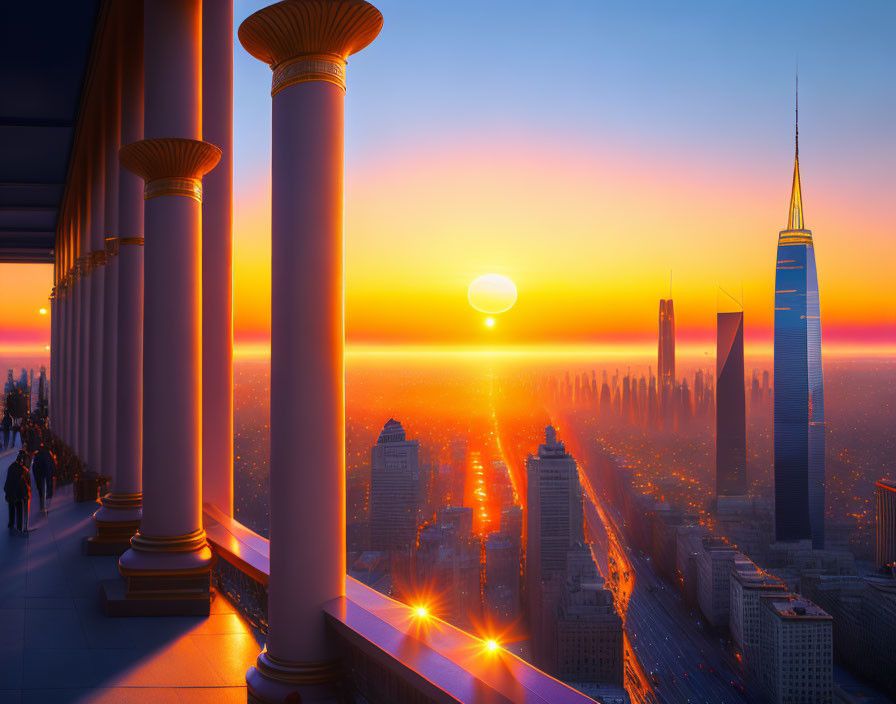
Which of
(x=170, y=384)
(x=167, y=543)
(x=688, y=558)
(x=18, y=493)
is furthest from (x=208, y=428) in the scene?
(x=688, y=558)

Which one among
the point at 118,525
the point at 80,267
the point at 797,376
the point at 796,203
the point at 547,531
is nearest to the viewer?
the point at 118,525

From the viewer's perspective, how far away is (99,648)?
21.7 feet

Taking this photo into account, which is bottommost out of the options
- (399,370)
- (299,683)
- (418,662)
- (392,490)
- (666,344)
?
(392,490)

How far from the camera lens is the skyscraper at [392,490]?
17.3 meters

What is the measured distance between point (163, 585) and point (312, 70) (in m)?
5.81

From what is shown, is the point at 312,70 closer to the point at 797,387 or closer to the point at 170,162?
the point at 170,162

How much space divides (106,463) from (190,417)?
9714 millimetres

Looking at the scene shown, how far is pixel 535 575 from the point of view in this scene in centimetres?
2116

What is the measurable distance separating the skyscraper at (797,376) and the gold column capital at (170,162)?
146ft

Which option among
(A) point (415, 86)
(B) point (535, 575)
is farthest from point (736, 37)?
(B) point (535, 575)

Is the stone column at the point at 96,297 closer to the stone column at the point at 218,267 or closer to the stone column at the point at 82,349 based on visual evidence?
the stone column at the point at 82,349

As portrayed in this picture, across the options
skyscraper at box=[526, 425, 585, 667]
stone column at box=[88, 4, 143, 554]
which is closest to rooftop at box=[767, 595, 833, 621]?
skyscraper at box=[526, 425, 585, 667]

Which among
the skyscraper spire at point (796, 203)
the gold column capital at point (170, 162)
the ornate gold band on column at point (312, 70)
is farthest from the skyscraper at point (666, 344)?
the ornate gold band on column at point (312, 70)

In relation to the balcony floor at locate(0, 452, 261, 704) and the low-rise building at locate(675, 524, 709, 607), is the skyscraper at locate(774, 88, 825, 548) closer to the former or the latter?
the low-rise building at locate(675, 524, 709, 607)
